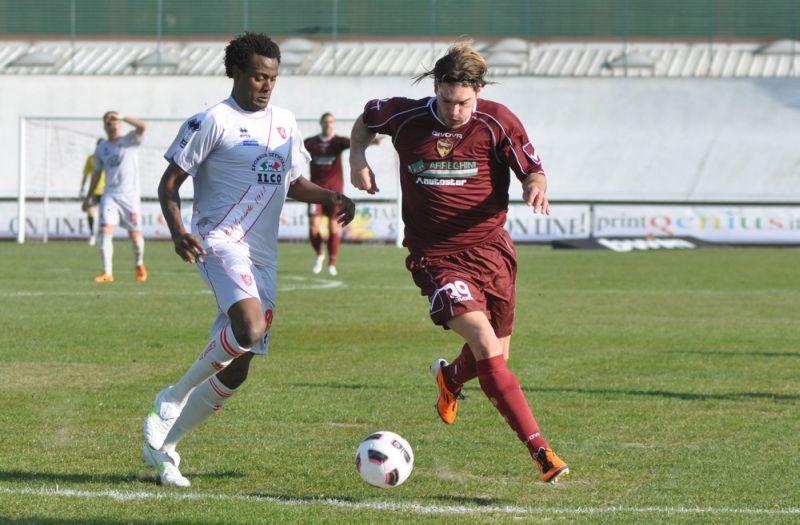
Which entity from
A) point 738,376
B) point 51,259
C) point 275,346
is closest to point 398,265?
point 51,259

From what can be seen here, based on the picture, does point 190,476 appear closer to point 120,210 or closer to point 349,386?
point 349,386

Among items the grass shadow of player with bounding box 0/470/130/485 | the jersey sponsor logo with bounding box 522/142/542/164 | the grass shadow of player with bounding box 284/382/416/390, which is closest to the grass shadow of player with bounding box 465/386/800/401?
the grass shadow of player with bounding box 284/382/416/390

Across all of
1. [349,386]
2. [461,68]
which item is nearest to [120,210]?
[349,386]

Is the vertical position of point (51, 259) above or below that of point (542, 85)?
below

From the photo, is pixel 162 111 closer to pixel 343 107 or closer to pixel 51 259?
pixel 343 107

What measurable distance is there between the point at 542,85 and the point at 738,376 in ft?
106

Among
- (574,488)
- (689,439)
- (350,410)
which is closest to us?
(574,488)

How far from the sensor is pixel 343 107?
1641 inches

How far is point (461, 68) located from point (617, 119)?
36.2 meters

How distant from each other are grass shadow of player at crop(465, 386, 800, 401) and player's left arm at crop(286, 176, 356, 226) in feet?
8.75

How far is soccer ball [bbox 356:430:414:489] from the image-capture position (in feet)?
19.1

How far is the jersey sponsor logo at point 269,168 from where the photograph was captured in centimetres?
658

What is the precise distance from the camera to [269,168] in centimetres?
662

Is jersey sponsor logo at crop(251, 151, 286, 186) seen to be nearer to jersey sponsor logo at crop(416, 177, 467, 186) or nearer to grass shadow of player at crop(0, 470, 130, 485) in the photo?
jersey sponsor logo at crop(416, 177, 467, 186)
